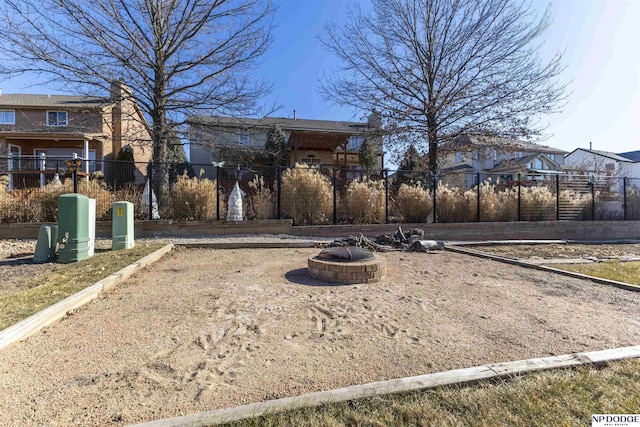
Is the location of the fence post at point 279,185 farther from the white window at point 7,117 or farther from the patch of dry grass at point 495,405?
the white window at point 7,117

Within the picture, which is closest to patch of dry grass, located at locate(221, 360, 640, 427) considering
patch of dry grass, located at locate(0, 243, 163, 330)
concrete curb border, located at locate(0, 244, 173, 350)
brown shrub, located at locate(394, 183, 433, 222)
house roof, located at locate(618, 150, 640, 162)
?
concrete curb border, located at locate(0, 244, 173, 350)

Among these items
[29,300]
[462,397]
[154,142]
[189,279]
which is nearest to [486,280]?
[462,397]

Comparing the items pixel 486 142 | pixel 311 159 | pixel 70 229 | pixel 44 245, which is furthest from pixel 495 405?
pixel 311 159

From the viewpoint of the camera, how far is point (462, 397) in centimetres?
205

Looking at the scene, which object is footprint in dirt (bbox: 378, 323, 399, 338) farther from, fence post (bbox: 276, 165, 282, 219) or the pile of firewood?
fence post (bbox: 276, 165, 282, 219)

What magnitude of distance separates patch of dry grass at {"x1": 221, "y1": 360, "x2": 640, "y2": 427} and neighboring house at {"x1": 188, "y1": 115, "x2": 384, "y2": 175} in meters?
12.0

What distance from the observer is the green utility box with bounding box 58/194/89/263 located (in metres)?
5.81

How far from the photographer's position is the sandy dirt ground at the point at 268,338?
6.82ft

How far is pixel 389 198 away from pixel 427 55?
769 cm

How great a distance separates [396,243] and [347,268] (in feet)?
12.1

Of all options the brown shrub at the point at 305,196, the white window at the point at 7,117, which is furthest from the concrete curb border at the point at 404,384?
the white window at the point at 7,117

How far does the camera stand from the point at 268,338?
9.58 ft

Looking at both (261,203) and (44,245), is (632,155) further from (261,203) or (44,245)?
(44,245)

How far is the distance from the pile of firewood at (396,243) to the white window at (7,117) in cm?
A: 2890
